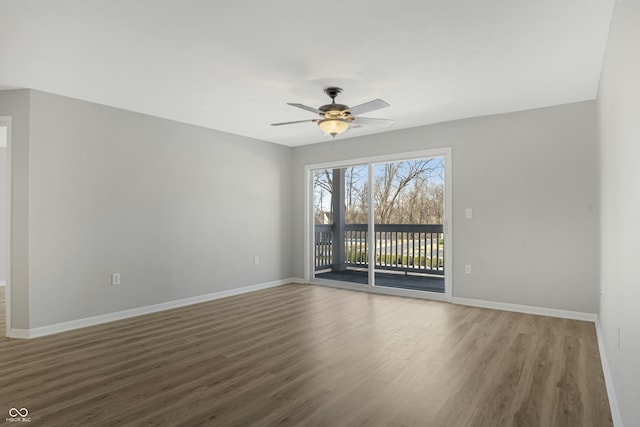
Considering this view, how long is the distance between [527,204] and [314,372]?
316 centimetres

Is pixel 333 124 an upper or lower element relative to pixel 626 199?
upper

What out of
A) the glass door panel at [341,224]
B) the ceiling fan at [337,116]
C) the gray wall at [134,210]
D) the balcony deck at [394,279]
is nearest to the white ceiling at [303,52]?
the ceiling fan at [337,116]

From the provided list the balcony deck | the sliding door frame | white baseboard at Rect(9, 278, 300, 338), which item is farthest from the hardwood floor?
the balcony deck

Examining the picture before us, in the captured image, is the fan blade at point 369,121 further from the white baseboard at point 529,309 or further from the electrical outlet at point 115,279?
the electrical outlet at point 115,279

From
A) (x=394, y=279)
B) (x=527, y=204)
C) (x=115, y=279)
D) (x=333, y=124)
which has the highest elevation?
(x=333, y=124)

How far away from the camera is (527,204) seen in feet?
13.9

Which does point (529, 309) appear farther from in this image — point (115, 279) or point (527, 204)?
point (115, 279)

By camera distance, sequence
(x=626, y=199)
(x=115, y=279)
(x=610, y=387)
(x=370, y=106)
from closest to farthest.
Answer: (x=626, y=199) → (x=610, y=387) → (x=370, y=106) → (x=115, y=279)

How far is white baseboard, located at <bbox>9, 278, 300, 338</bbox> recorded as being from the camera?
3518mm

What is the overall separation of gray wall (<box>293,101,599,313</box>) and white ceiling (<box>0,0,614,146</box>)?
0.39 metres

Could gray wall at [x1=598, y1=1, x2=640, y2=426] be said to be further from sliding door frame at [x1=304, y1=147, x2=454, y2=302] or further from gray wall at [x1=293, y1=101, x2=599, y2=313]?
sliding door frame at [x1=304, y1=147, x2=454, y2=302]

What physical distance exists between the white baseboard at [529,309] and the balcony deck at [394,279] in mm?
655

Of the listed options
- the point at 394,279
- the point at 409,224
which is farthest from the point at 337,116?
the point at 394,279

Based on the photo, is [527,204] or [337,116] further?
[527,204]
